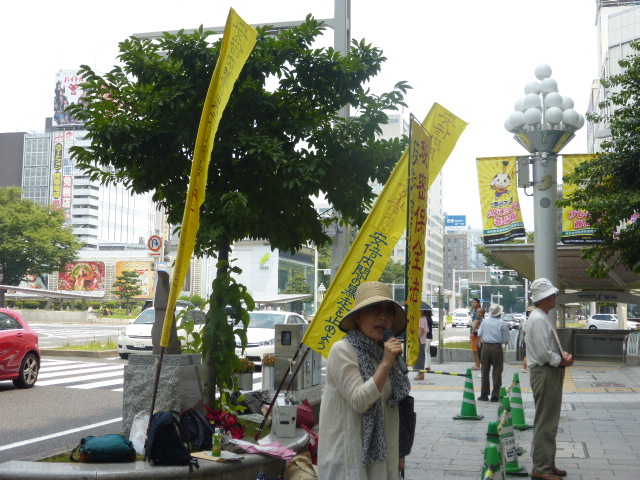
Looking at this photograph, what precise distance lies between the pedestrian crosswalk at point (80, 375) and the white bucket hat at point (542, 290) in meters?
10.1

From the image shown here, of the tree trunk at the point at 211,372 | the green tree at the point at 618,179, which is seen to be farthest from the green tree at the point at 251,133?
the green tree at the point at 618,179

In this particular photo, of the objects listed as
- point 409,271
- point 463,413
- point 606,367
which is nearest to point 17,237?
point 606,367

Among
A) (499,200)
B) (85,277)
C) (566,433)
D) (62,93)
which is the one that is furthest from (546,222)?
(62,93)

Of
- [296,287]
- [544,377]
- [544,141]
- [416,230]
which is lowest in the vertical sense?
[544,377]

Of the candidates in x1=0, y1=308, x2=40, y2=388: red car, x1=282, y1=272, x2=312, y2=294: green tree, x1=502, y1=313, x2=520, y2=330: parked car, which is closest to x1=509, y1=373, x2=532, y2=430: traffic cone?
x1=0, y1=308, x2=40, y2=388: red car

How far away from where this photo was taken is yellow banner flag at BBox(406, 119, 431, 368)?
5.09 metres

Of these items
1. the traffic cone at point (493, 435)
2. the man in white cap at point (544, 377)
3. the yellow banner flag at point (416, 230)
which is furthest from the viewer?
the man in white cap at point (544, 377)

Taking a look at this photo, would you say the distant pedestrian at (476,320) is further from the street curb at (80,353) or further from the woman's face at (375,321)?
the woman's face at (375,321)

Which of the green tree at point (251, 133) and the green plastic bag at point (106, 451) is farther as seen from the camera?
the green tree at point (251, 133)

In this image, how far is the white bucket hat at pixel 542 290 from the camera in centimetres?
700

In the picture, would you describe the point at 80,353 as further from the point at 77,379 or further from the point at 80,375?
the point at 77,379

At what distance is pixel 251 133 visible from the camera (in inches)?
331

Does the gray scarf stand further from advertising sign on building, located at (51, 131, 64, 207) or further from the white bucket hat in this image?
advertising sign on building, located at (51, 131, 64, 207)

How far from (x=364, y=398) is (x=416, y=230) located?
1916mm
